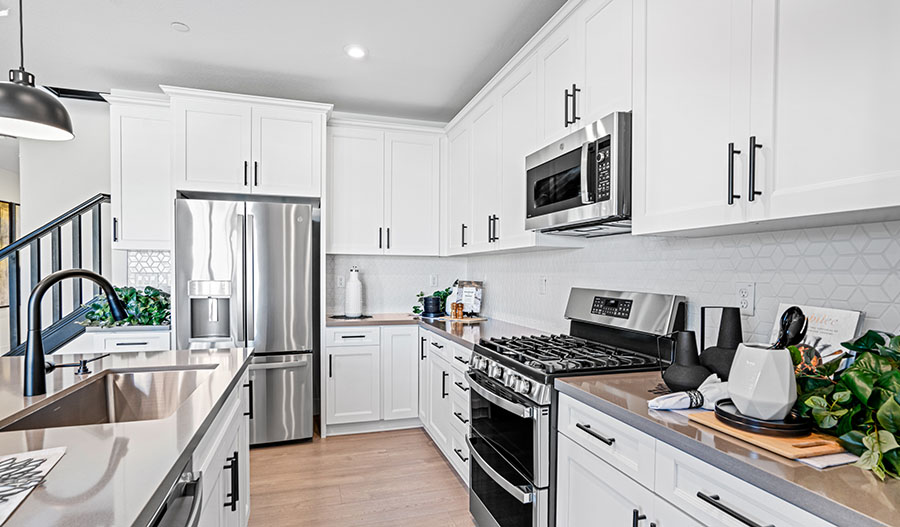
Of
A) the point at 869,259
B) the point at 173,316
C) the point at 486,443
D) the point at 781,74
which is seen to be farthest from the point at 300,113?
the point at 869,259

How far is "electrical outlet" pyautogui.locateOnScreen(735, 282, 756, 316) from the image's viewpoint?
1614 millimetres

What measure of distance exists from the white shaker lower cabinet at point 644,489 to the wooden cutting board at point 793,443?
101mm

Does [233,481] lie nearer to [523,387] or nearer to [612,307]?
[523,387]

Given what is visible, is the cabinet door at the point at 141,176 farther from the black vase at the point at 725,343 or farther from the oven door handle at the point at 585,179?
the black vase at the point at 725,343

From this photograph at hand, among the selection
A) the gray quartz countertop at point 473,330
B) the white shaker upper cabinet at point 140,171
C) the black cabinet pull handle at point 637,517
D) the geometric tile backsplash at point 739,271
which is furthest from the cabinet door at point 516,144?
the white shaker upper cabinet at point 140,171

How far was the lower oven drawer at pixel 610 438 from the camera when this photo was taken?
4.11ft

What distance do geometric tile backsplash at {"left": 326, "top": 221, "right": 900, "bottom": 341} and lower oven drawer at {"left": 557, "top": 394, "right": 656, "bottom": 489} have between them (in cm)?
65

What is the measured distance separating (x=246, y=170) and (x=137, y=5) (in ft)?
4.07

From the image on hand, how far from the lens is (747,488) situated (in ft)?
3.13

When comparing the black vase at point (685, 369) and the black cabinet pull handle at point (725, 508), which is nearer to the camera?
the black cabinet pull handle at point (725, 508)

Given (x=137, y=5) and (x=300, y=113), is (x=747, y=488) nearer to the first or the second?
(x=137, y=5)

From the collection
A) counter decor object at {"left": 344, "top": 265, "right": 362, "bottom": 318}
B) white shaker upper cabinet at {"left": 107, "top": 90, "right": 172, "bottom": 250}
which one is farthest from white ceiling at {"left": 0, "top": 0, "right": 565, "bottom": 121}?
counter decor object at {"left": 344, "top": 265, "right": 362, "bottom": 318}

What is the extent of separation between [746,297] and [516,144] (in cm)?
148

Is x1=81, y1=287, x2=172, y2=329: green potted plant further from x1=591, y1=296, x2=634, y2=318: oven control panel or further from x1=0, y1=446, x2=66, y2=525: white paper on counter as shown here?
x1=591, y1=296, x2=634, y2=318: oven control panel
